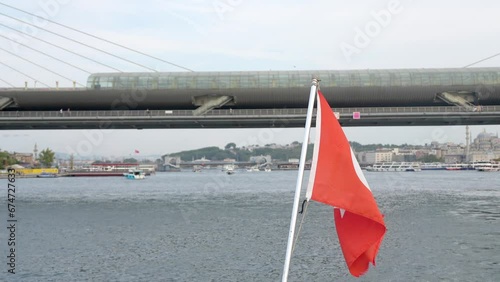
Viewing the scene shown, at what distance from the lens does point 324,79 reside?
218 ft

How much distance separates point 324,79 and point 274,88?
5.68m

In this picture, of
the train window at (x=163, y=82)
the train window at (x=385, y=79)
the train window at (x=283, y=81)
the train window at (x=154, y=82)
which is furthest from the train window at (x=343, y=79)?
the train window at (x=154, y=82)

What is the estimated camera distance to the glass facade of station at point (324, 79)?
6712cm

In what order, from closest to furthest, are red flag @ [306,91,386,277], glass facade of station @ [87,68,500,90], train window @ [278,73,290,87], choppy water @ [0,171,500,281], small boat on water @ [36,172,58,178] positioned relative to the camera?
1. red flag @ [306,91,386,277]
2. choppy water @ [0,171,500,281]
3. glass facade of station @ [87,68,500,90]
4. train window @ [278,73,290,87]
5. small boat on water @ [36,172,58,178]

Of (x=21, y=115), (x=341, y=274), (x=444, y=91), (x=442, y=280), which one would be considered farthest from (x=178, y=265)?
(x=444, y=91)

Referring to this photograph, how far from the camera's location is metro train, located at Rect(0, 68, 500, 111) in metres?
66.9

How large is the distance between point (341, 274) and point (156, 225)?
18.6 m

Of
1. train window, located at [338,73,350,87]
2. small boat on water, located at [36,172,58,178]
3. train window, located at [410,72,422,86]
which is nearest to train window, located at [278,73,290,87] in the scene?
train window, located at [338,73,350,87]

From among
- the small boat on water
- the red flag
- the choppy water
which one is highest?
the red flag

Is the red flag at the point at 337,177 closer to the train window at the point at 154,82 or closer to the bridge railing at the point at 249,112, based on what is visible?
the bridge railing at the point at 249,112

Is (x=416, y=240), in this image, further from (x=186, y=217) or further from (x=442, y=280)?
(x=186, y=217)

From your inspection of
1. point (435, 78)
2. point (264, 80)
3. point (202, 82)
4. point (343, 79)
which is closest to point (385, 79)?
point (343, 79)

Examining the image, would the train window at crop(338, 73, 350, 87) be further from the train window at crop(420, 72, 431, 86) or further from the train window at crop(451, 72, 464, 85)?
the train window at crop(451, 72, 464, 85)

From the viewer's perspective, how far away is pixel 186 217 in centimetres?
4262
